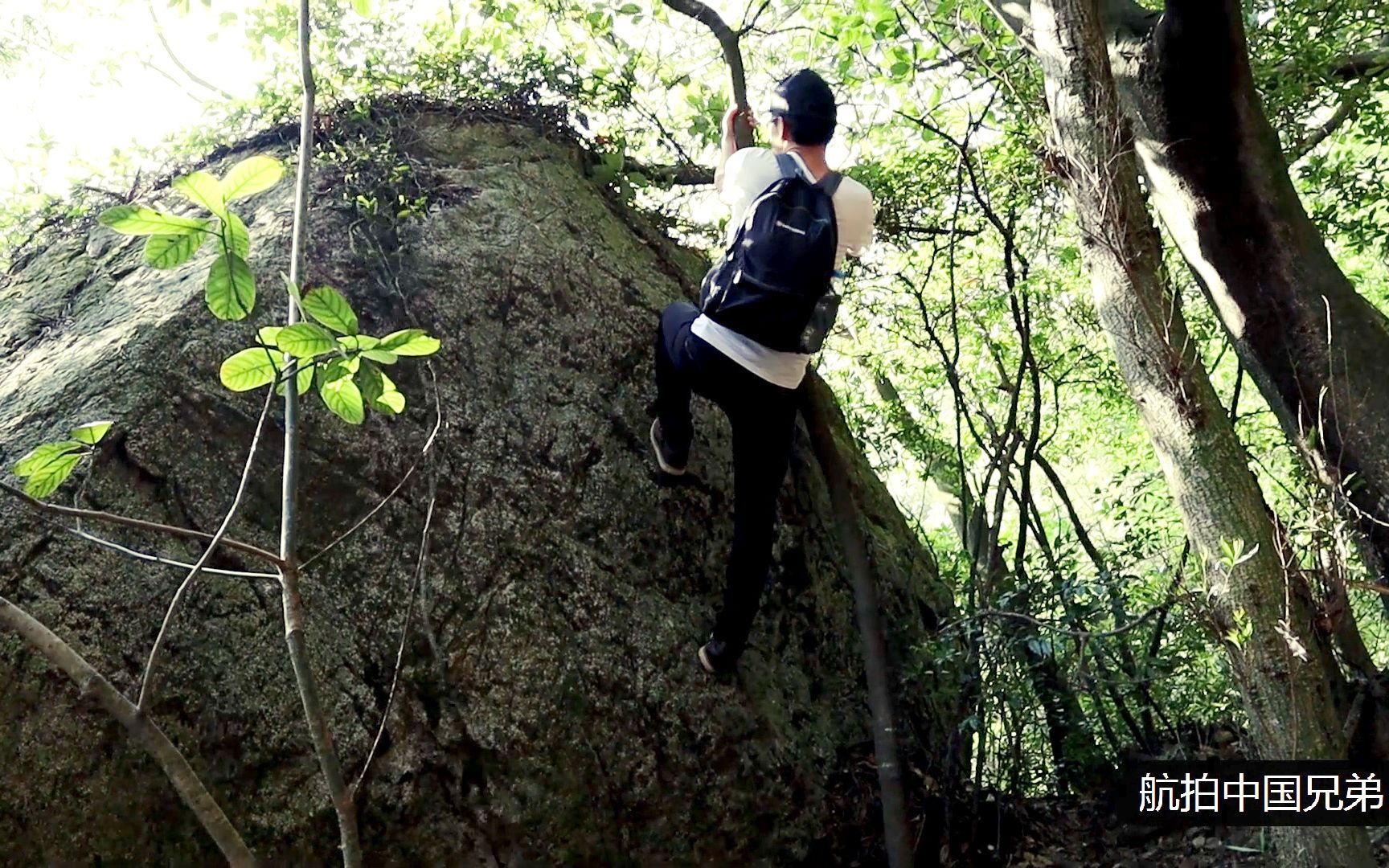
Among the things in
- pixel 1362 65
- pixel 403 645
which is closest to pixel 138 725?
pixel 403 645

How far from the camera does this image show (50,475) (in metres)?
1.54

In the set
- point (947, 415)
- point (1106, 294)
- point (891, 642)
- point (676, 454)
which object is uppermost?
point (947, 415)

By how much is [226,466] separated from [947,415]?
5986 mm

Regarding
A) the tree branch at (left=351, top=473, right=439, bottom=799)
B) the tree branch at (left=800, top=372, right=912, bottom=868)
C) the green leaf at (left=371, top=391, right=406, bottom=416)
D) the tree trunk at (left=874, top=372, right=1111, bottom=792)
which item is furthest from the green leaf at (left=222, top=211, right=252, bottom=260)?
the tree trunk at (left=874, top=372, right=1111, bottom=792)

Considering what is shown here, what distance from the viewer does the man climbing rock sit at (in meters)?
3.14

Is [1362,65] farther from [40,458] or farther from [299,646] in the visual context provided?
[40,458]

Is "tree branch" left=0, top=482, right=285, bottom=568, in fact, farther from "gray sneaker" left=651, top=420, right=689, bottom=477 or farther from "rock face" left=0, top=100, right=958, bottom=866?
"gray sneaker" left=651, top=420, right=689, bottom=477

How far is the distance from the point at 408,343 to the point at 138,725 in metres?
0.62

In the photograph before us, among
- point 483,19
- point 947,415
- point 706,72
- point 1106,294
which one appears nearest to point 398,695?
point 1106,294

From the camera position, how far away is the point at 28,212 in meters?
4.63

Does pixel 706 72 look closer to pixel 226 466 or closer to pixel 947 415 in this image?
pixel 947 415

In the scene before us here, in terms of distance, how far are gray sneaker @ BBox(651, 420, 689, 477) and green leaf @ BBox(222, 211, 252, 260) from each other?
8.76ft

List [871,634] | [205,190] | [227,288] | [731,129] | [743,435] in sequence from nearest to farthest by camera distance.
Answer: [205,190] → [227,288] → [731,129] → [743,435] → [871,634]

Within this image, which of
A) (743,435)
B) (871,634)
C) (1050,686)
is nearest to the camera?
(743,435)
